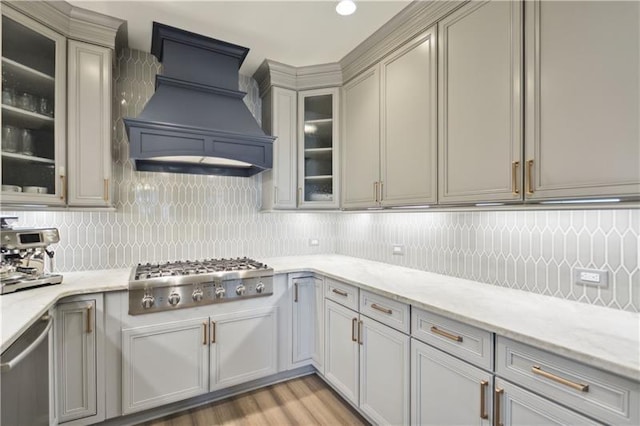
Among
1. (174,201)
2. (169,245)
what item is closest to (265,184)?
(174,201)

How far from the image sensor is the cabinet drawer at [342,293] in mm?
2053

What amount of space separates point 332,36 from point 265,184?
53.4 inches

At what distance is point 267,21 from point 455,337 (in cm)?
227

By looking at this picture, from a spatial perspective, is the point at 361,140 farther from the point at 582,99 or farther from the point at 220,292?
the point at 220,292

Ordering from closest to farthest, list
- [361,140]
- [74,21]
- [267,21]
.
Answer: [74,21] < [267,21] < [361,140]

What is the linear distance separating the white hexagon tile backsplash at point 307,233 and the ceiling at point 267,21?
1.79 ft

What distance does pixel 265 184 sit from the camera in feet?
9.50

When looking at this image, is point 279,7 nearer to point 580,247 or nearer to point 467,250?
point 467,250

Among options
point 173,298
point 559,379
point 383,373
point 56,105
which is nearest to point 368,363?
point 383,373

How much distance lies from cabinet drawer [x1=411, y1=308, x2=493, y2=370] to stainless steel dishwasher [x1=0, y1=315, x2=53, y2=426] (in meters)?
1.70

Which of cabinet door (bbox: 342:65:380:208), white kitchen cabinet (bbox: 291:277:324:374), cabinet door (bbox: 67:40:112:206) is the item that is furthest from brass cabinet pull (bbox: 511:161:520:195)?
cabinet door (bbox: 67:40:112:206)

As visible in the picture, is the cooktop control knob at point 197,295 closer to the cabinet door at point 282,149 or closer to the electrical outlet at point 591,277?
the cabinet door at point 282,149

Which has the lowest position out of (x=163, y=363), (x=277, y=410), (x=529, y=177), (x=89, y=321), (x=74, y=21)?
(x=277, y=410)

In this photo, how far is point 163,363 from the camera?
2.04 meters
